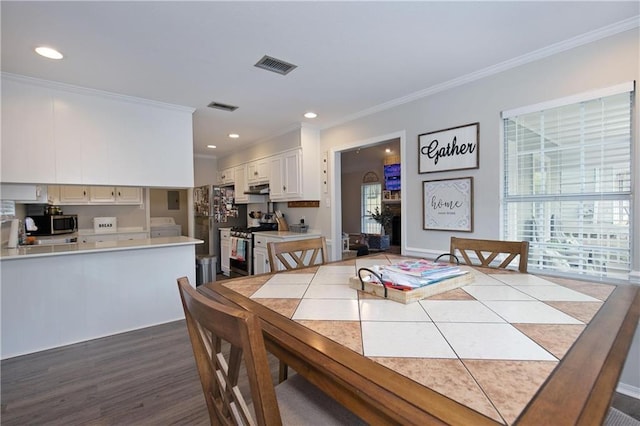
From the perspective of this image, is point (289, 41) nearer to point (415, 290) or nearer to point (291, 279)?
point (291, 279)

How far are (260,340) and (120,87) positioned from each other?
3.21m

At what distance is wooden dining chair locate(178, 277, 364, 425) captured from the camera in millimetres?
611

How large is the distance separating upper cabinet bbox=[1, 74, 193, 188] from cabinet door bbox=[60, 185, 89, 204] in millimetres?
2347

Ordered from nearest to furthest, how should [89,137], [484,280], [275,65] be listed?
[484,280], [275,65], [89,137]

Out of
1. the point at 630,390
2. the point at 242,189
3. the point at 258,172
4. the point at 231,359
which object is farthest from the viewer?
the point at 242,189

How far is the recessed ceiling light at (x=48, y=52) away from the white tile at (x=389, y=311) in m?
2.80

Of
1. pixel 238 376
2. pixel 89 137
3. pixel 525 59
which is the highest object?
pixel 525 59

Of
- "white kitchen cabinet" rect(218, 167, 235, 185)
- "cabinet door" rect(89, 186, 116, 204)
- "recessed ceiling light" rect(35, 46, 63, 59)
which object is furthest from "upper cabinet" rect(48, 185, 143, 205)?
"recessed ceiling light" rect(35, 46, 63, 59)

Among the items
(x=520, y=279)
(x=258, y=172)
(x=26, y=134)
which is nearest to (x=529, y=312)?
(x=520, y=279)

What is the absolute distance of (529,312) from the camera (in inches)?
40.2

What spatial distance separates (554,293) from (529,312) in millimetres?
335

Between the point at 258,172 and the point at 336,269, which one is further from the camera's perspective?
the point at 258,172

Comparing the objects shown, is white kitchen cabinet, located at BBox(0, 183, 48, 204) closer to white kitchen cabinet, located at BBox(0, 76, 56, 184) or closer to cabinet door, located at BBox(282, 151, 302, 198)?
white kitchen cabinet, located at BBox(0, 76, 56, 184)

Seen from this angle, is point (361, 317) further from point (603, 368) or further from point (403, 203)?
point (403, 203)
